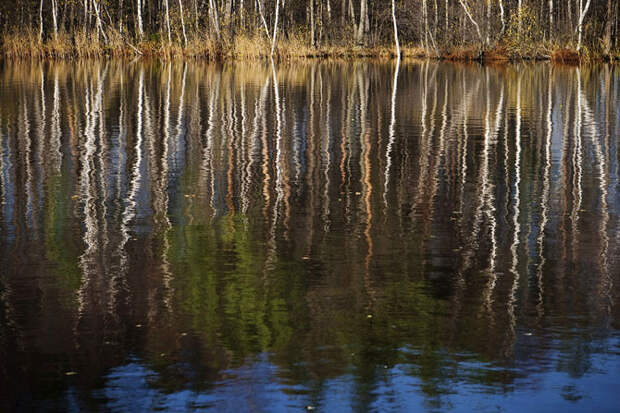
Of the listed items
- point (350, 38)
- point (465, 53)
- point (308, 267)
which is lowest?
point (308, 267)

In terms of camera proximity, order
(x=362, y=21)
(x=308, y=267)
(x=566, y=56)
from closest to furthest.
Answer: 1. (x=308, y=267)
2. (x=566, y=56)
3. (x=362, y=21)

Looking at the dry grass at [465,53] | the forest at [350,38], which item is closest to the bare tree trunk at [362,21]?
the forest at [350,38]

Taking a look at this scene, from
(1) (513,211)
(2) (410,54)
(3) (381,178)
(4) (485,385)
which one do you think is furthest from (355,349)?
(2) (410,54)

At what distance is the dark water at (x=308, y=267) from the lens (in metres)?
5.42

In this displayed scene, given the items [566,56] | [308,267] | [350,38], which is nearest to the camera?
[308,267]

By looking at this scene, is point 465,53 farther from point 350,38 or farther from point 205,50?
point 205,50

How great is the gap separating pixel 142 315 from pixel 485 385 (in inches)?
96.7

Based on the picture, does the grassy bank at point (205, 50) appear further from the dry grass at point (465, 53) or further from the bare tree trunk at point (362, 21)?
the bare tree trunk at point (362, 21)

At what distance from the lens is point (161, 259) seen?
26.8 ft

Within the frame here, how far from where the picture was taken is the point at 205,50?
1719 inches

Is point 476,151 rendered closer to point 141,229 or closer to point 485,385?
point 141,229

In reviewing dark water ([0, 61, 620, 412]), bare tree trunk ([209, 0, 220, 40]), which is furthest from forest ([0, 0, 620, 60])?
dark water ([0, 61, 620, 412])

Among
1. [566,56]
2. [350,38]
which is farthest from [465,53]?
[350,38]

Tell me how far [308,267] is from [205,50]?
3684cm
